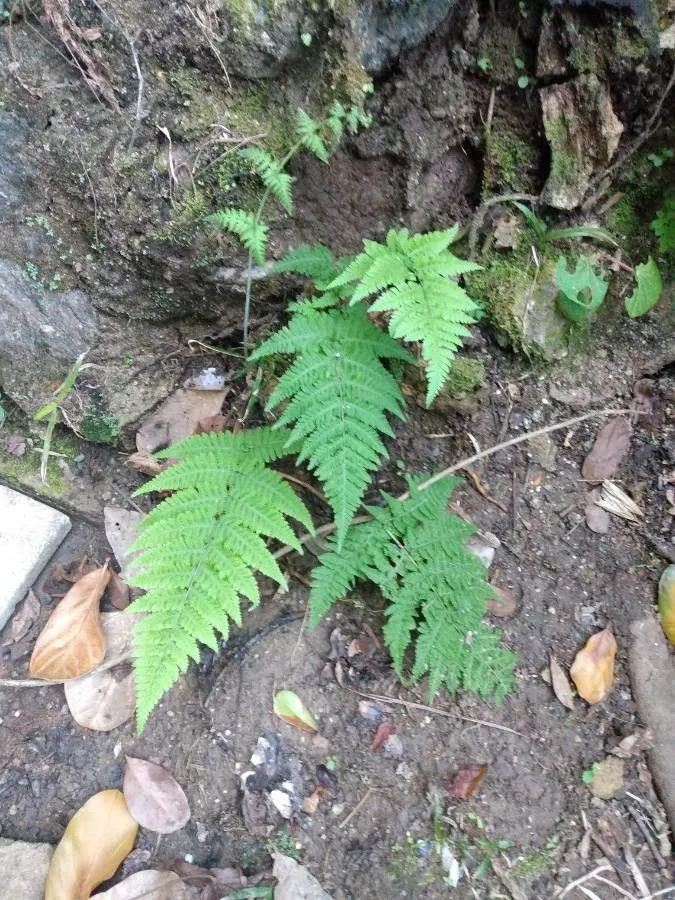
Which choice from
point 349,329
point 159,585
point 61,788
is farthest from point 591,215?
point 61,788

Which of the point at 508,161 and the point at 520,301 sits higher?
the point at 508,161

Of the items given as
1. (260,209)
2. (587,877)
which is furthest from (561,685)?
(260,209)

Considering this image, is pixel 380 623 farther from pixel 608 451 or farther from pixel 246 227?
pixel 246 227

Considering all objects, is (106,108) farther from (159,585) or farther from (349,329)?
(159,585)

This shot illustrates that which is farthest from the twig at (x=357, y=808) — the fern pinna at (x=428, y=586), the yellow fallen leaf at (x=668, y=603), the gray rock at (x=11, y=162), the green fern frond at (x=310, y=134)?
the gray rock at (x=11, y=162)

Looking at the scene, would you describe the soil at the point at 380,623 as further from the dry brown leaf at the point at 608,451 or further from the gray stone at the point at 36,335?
the gray stone at the point at 36,335

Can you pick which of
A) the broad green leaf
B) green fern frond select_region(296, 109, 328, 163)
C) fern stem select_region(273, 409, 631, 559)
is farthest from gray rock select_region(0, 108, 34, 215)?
the broad green leaf
